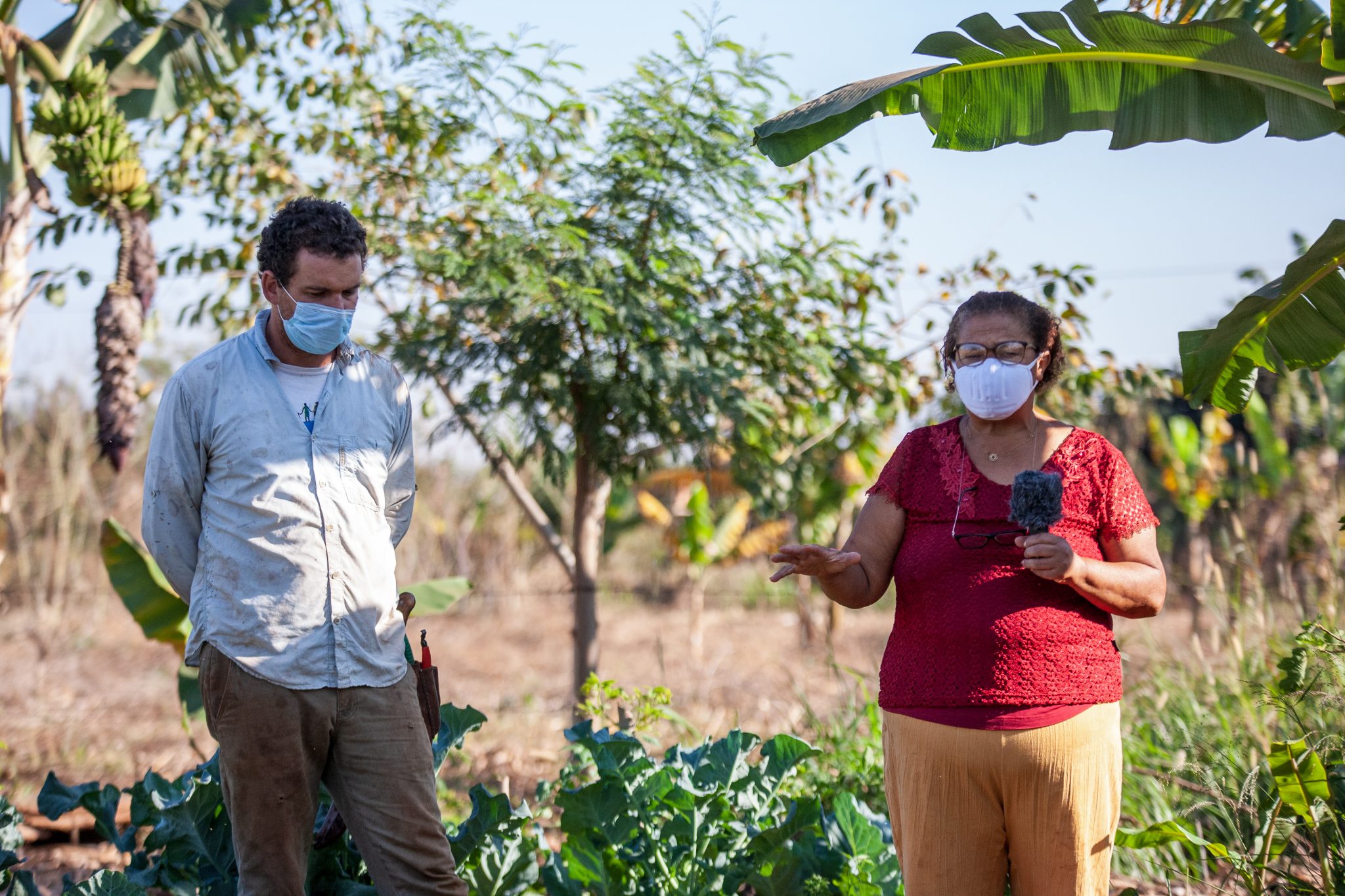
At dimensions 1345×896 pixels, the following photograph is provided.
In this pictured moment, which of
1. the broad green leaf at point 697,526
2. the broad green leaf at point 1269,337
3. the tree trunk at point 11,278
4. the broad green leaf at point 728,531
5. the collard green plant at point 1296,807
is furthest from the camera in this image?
the broad green leaf at point 728,531

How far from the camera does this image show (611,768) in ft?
9.63

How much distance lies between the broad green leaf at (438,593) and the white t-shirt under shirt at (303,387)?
86.5 inches

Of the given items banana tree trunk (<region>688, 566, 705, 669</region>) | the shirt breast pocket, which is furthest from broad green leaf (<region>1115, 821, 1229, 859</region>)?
banana tree trunk (<region>688, 566, 705, 669</region>)

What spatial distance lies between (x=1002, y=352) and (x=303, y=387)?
1.63 meters

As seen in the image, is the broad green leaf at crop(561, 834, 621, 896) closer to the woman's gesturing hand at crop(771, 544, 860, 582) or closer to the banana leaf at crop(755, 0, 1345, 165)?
the woman's gesturing hand at crop(771, 544, 860, 582)

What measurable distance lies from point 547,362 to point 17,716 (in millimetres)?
5848

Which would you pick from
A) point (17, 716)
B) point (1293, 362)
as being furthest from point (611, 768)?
point (17, 716)

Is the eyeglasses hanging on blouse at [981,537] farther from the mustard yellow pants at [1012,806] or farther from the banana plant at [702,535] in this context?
the banana plant at [702,535]

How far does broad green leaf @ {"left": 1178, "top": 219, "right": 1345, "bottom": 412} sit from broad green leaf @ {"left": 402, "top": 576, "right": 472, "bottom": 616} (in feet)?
9.82

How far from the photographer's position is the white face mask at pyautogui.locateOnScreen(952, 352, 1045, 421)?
231 centimetres

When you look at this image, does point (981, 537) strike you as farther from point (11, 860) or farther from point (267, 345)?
point (11, 860)

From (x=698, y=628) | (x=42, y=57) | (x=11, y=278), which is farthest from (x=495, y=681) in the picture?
(x=42, y=57)

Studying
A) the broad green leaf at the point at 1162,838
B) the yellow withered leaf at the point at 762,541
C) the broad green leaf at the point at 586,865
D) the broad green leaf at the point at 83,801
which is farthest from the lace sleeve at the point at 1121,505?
the yellow withered leaf at the point at 762,541

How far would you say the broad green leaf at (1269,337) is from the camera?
120 inches
